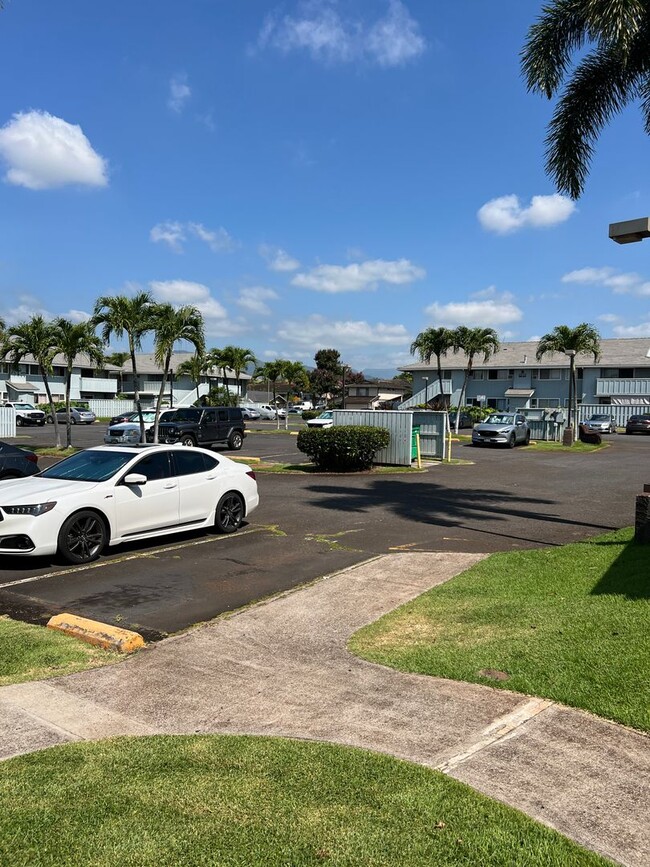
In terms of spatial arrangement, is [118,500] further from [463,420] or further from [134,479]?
[463,420]

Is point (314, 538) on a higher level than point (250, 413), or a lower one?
lower

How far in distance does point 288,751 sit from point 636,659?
265cm

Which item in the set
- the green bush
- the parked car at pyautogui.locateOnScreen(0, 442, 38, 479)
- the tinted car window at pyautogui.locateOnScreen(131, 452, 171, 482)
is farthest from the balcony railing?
the tinted car window at pyautogui.locateOnScreen(131, 452, 171, 482)

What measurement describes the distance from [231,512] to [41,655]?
5.56 meters

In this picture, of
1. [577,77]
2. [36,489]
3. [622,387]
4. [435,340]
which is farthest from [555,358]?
[36,489]

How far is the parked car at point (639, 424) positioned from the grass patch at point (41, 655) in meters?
50.0

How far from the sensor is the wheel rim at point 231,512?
11.2 meters

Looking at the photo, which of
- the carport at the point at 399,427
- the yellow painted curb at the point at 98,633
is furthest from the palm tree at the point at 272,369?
the yellow painted curb at the point at 98,633

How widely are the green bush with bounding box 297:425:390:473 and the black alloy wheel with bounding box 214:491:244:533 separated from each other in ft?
30.1

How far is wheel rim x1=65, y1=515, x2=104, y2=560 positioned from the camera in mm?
8969

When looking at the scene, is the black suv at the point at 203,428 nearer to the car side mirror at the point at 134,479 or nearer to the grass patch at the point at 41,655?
the car side mirror at the point at 134,479

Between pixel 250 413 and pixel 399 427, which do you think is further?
pixel 250 413

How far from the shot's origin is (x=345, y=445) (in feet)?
67.4

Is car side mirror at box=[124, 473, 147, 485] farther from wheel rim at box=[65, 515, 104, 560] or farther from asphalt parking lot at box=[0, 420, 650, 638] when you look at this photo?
asphalt parking lot at box=[0, 420, 650, 638]
